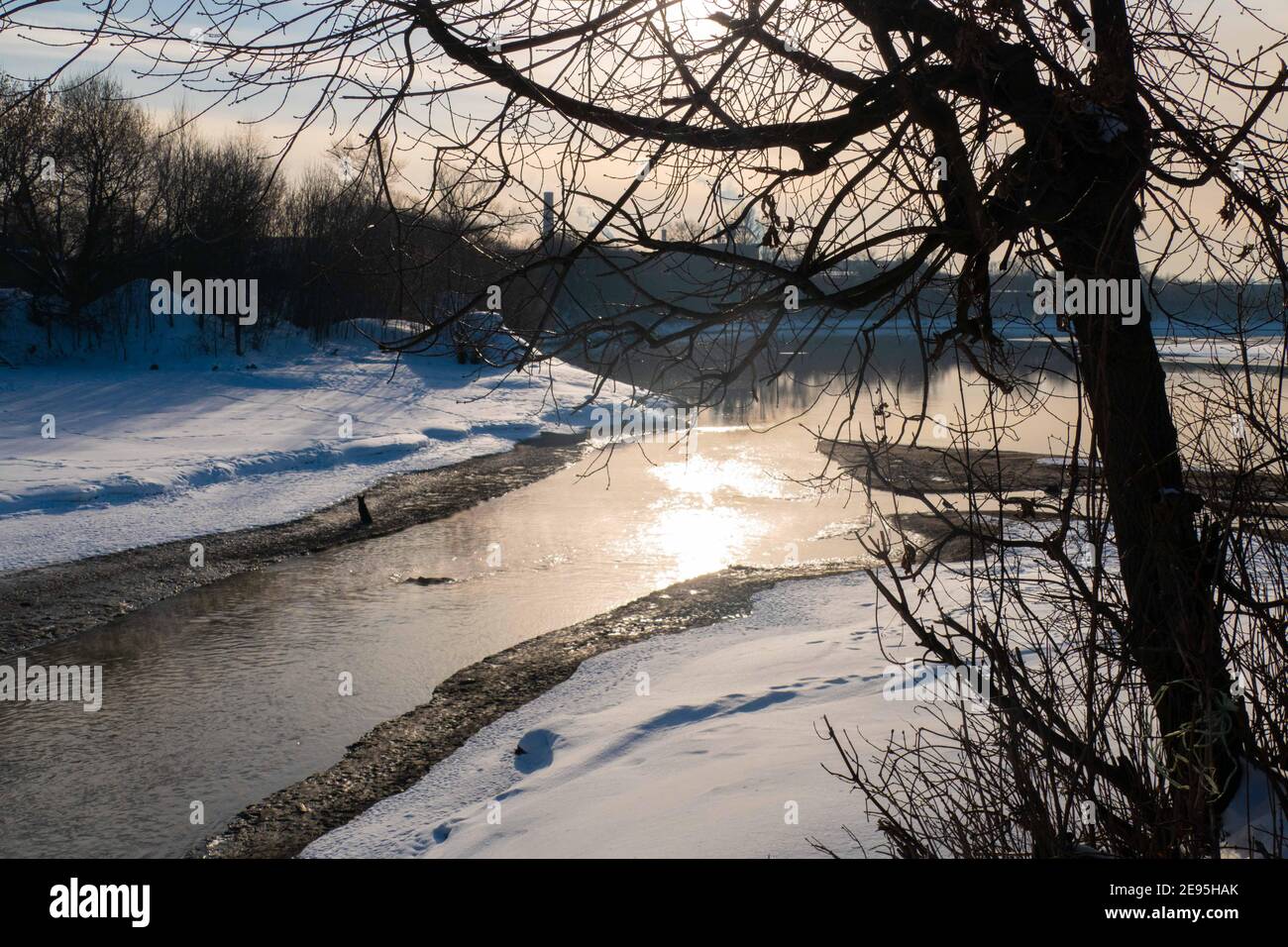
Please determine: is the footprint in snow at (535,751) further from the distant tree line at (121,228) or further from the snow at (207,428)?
the distant tree line at (121,228)

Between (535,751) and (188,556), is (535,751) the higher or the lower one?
the lower one

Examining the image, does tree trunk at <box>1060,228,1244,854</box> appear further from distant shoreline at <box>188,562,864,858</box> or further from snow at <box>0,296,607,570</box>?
distant shoreline at <box>188,562,864,858</box>

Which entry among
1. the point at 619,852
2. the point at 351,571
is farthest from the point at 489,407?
the point at 619,852

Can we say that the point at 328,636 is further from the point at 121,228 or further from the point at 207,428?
the point at 121,228

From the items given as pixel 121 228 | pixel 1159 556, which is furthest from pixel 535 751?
pixel 121 228

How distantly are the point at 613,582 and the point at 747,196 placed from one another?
26.4ft

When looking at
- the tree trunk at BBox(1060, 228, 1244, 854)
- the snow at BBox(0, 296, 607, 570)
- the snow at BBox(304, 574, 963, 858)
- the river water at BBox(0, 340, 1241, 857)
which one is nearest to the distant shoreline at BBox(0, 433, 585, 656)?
the river water at BBox(0, 340, 1241, 857)

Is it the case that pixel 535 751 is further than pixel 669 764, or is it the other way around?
pixel 535 751

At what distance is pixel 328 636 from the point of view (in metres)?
9.65

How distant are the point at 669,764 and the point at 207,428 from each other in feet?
57.5

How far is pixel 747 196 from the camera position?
156 inches

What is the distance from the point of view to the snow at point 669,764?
15.5 feet
